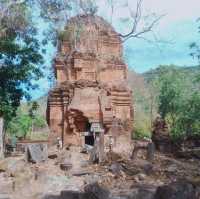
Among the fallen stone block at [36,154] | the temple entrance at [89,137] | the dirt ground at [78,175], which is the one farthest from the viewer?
the temple entrance at [89,137]

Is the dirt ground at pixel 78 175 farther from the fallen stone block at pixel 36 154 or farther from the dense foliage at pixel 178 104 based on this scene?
the dense foliage at pixel 178 104

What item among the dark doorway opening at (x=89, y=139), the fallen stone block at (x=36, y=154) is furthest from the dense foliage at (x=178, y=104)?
the fallen stone block at (x=36, y=154)

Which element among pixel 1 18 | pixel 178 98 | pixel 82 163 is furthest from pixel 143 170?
pixel 178 98

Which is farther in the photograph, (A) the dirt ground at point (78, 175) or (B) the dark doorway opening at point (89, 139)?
(B) the dark doorway opening at point (89, 139)

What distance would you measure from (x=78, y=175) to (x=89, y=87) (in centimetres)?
966

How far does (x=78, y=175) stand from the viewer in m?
13.1

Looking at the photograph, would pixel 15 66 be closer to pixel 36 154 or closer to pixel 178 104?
pixel 36 154

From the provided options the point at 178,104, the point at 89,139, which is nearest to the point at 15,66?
the point at 89,139

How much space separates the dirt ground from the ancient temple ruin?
6.47 m

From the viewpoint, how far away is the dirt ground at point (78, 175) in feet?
37.2

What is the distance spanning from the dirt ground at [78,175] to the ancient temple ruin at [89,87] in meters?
6.47

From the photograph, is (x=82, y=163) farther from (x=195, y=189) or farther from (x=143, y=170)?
(x=195, y=189)

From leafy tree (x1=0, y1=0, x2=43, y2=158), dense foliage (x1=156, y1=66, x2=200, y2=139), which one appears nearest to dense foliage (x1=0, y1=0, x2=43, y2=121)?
leafy tree (x1=0, y1=0, x2=43, y2=158)

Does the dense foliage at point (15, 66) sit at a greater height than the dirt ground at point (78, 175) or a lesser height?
greater
